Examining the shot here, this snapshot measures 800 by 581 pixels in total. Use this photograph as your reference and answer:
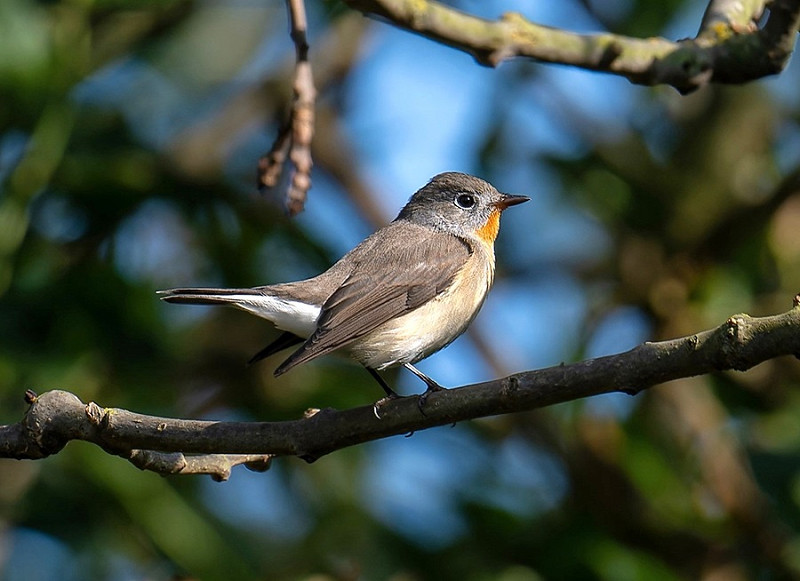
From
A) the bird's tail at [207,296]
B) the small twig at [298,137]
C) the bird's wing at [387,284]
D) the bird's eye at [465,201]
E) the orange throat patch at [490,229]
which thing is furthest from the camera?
the bird's eye at [465,201]

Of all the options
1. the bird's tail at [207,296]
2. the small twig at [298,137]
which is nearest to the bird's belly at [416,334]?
the bird's tail at [207,296]

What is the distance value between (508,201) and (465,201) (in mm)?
275

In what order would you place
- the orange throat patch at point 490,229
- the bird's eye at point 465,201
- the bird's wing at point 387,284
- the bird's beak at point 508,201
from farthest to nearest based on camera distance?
the bird's eye at point 465,201 → the orange throat patch at point 490,229 → the bird's beak at point 508,201 → the bird's wing at point 387,284

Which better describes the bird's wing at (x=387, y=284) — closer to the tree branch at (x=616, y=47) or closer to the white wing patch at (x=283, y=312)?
the white wing patch at (x=283, y=312)

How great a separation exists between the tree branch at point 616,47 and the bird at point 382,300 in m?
1.26

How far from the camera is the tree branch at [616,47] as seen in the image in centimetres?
376

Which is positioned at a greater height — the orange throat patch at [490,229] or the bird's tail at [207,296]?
the orange throat patch at [490,229]

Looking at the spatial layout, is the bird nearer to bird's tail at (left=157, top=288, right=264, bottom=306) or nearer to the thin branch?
bird's tail at (left=157, top=288, right=264, bottom=306)

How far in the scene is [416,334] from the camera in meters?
4.74

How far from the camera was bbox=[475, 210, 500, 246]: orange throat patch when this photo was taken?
5809 millimetres

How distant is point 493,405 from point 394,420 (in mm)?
338

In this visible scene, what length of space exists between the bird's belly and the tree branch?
127 centimetres

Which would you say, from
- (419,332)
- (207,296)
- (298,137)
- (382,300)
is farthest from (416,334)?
(298,137)

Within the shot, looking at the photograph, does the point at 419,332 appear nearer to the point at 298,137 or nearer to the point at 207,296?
the point at 207,296
